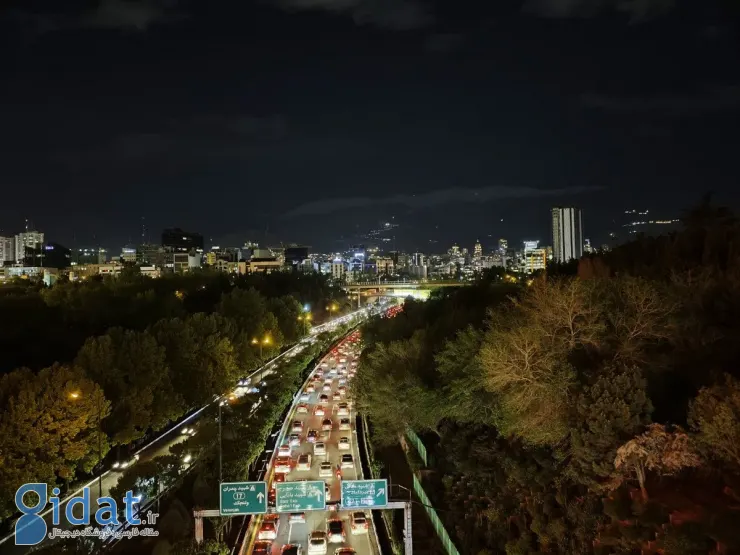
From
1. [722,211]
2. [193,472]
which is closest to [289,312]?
[193,472]

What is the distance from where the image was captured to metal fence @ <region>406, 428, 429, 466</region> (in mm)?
20184

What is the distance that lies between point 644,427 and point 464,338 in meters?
7.91

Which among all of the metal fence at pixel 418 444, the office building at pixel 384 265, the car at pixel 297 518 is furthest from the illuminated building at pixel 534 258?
the car at pixel 297 518

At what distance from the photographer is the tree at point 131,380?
19.4 meters

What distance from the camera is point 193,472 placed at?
59.7 ft

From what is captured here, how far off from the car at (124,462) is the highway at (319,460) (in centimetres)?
473

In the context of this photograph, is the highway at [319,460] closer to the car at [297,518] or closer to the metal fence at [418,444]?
the car at [297,518]

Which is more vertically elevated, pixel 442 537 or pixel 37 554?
pixel 37 554

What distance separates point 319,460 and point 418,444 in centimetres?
373

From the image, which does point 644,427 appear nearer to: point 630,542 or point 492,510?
point 630,542

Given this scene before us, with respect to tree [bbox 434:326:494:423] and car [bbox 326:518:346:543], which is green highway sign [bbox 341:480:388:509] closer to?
car [bbox 326:518:346:543]

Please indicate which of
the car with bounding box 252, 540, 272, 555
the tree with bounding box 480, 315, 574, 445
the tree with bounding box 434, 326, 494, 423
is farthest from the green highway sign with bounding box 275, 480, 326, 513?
the tree with bounding box 434, 326, 494, 423

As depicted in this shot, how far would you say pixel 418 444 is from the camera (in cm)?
2148

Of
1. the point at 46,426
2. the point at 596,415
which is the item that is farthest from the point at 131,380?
the point at 596,415
